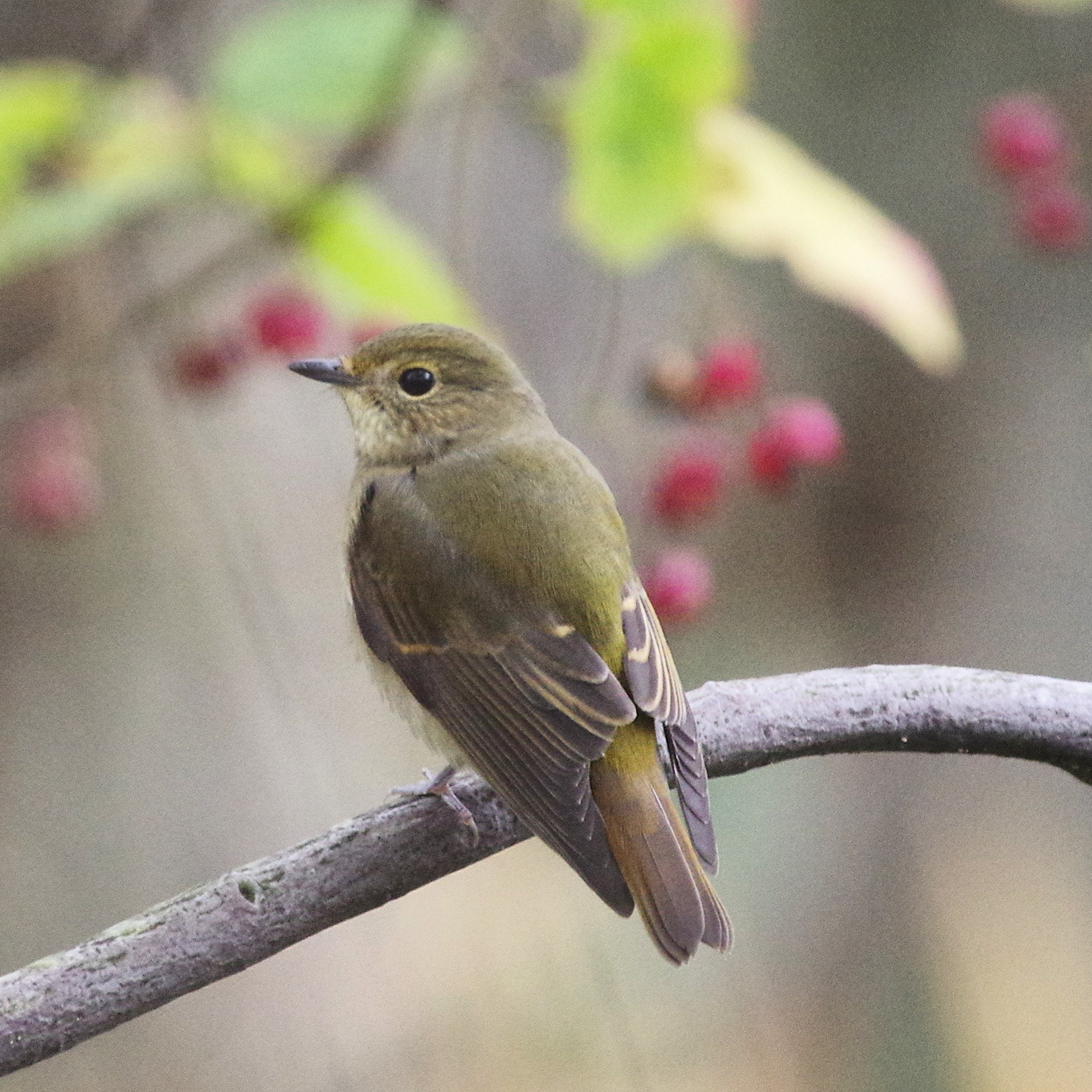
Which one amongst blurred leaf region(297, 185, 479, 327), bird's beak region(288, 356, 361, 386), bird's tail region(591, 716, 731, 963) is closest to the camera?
bird's tail region(591, 716, 731, 963)

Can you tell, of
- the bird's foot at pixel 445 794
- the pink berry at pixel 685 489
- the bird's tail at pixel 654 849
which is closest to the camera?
the bird's tail at pixel 654 849

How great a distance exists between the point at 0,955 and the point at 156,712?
0.69 m

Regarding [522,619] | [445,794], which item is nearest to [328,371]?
[522,619]

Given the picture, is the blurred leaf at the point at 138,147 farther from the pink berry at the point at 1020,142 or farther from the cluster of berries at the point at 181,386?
the pink berry at the point at 1020,142

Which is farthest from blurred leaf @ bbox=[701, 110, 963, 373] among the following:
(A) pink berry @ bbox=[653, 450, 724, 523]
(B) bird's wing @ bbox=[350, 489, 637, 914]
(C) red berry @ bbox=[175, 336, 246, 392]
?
(C) red berry @ bbox=[175, 336, 246, 392]

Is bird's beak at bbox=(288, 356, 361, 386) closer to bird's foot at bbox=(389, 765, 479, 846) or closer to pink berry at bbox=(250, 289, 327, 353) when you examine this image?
pink berry at bbox=(250, 289, 327, 353)

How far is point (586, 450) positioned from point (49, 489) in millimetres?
1205

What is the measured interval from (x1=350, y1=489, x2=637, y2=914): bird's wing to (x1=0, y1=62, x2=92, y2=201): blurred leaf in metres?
0.70

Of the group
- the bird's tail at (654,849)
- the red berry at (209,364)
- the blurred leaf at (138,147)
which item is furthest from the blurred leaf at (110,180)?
the bird's tail at (654,849)

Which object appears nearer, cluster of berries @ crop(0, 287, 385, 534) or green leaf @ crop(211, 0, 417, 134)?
green leaf @ crop(211, 0, 417, 134)

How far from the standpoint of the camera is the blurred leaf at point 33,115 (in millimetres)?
2191

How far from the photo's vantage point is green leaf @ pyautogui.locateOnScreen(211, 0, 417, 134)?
2.29m

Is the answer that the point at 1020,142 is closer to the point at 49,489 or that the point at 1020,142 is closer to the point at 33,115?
the point at 33,115

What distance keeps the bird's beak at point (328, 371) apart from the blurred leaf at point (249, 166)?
0.28 meters
